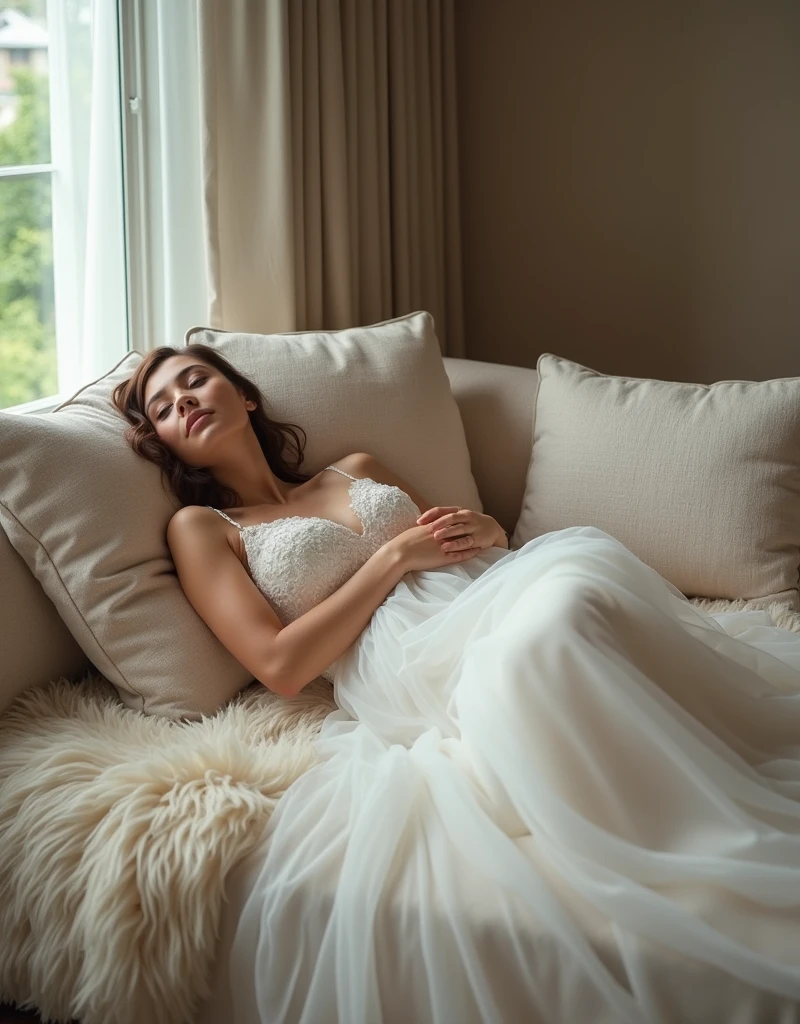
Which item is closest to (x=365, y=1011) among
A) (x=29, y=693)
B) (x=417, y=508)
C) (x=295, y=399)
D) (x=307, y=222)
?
(x=29, y=693)

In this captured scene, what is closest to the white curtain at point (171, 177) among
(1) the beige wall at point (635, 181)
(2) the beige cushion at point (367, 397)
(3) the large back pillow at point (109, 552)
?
(2) the beige cushion at point (367, 397)

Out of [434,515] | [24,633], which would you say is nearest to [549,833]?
[434,515]

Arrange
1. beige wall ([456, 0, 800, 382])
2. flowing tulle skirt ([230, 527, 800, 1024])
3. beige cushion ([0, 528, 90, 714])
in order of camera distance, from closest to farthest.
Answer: flowing tulle skirt ([230, 527, 800, 1024]) → beige cushion ([0, 528, 90, 714]) → beige wall ([456, 0, 800, 382])

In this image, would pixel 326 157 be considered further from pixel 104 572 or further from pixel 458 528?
pixel 104 572

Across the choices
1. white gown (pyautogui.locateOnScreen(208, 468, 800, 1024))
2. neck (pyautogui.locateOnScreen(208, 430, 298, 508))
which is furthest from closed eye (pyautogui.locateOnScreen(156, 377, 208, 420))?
white gown (pyautogui.locateOnScreen(208, 468, 800, 1024))

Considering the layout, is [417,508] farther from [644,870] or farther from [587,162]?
[587,162]

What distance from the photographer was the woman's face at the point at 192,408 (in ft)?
6.31

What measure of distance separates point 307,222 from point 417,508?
1.00 meters

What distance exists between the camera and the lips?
1.92 meters

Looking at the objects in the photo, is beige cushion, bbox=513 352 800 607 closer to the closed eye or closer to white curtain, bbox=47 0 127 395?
the closed eye

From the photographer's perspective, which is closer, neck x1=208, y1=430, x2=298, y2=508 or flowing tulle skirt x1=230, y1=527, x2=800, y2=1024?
flowing tulle skirt x1=230, y1=527, x2=800, y2=1024

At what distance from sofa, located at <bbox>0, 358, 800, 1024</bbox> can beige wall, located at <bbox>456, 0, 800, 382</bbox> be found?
Answer: 193cm

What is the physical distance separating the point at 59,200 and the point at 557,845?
186cm

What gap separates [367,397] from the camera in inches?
87.5
